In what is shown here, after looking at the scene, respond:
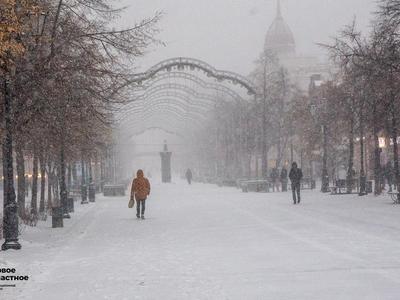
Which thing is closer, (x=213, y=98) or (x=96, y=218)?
(x=96, y=218)

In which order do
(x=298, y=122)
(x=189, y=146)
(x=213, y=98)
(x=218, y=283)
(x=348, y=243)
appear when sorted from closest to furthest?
(x=218, y=283)
(x=348, y=243)
(x=298, y=122)
(x=213, y=98)
(x=189, y=146)

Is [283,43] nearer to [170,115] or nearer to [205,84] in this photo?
[170,115]

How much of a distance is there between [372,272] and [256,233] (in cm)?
633

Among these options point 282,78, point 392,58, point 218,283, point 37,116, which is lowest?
point 218,283

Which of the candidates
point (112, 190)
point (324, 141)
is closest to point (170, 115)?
point (112, 190)

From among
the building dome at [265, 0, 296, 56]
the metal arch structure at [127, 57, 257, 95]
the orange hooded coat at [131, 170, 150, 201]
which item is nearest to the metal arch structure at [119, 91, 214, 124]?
the metal arch structure at [127, 57, 257, 95]

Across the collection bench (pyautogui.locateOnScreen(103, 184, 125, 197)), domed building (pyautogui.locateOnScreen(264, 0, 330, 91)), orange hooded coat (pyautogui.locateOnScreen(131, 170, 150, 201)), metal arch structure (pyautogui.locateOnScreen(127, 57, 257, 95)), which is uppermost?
domed building (pyautogui.locateOnScreen(264, 0, 330, 91))

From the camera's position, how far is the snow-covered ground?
28.0 ft

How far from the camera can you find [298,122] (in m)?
52.2

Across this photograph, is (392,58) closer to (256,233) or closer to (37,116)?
(256,233)

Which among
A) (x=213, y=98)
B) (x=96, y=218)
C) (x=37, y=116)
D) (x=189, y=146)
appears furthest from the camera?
(x=189, y=146)

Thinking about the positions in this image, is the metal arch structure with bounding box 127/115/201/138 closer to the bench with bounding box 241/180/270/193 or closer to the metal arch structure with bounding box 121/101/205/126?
the metal arch structure with bounding box 121/101/205/126

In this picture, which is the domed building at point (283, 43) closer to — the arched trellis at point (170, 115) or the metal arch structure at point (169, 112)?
the arched trellis at point (170, 115)

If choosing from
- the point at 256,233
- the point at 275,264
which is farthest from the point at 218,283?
the point at 256,233
